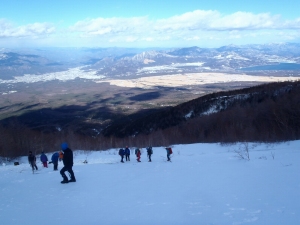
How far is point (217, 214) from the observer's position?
255 inches

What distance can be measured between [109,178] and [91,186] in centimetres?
142

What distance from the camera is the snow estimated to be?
6.48 m

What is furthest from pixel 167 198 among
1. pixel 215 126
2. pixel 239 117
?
pixel 215 126

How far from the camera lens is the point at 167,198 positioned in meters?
7.87

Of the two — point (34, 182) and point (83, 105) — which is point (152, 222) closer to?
point (34, 182)

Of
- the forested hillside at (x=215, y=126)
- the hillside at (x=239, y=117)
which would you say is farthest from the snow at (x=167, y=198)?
the hillside at (x=239, y=117)

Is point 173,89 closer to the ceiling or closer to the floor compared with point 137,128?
closer to the ceiling

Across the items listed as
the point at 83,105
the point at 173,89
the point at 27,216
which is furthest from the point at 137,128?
the point at 173,89

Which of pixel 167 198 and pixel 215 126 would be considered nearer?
pixel 167 198

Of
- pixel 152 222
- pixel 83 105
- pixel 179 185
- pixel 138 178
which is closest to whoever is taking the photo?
pixel 152 222

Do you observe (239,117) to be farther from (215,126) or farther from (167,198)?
(167,198)

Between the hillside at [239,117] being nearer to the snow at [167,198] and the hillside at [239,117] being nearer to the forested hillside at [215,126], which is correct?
the forested hillside at [215,126]

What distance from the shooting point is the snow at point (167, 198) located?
6477 millimetres

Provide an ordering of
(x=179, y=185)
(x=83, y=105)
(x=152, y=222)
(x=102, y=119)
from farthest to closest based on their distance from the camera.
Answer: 1. (x=83, y=105)
2. (x=102, y=119)
3. (x=179, y=185)
4. (x=152, y=222)
